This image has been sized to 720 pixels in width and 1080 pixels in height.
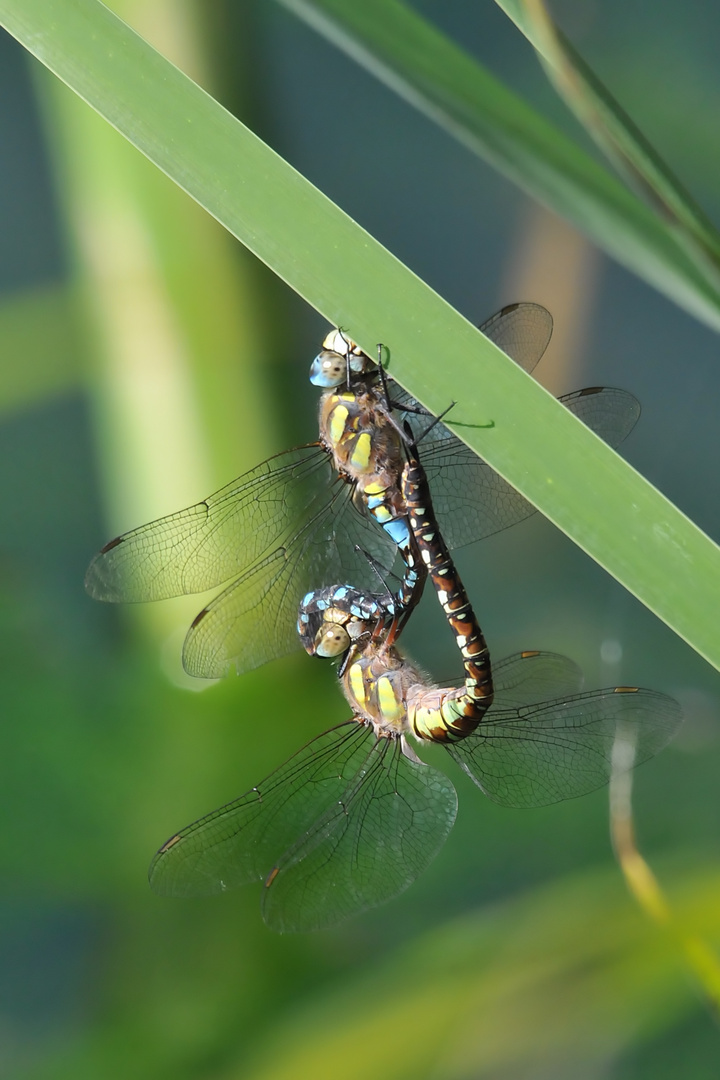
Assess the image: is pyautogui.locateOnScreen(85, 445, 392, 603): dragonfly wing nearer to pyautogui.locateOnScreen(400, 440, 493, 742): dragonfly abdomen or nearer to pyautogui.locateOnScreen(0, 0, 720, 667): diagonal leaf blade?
pyautogui.locateOnScreen(400, 440, 493, 742): dragonfly abdomen

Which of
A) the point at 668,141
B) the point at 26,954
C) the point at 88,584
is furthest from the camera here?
the point at 668,141

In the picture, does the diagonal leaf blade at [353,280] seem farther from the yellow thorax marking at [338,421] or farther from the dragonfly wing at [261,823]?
the dragonfly wing at [261,823]

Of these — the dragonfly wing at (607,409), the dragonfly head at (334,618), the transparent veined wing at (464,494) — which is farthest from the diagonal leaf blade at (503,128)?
the dragonfly head at (334,618)

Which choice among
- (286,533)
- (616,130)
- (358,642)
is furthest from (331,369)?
(616,130)

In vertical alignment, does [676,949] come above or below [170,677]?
below

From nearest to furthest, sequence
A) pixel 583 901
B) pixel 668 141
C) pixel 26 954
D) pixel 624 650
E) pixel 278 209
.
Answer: pixel 278 209 < pixel 583 901 < pixel 26 954 < pixel 624 650 < pixel 668 141

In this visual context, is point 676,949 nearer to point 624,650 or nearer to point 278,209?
point 624,650

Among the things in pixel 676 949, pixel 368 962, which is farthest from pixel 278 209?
pixel 368 962
